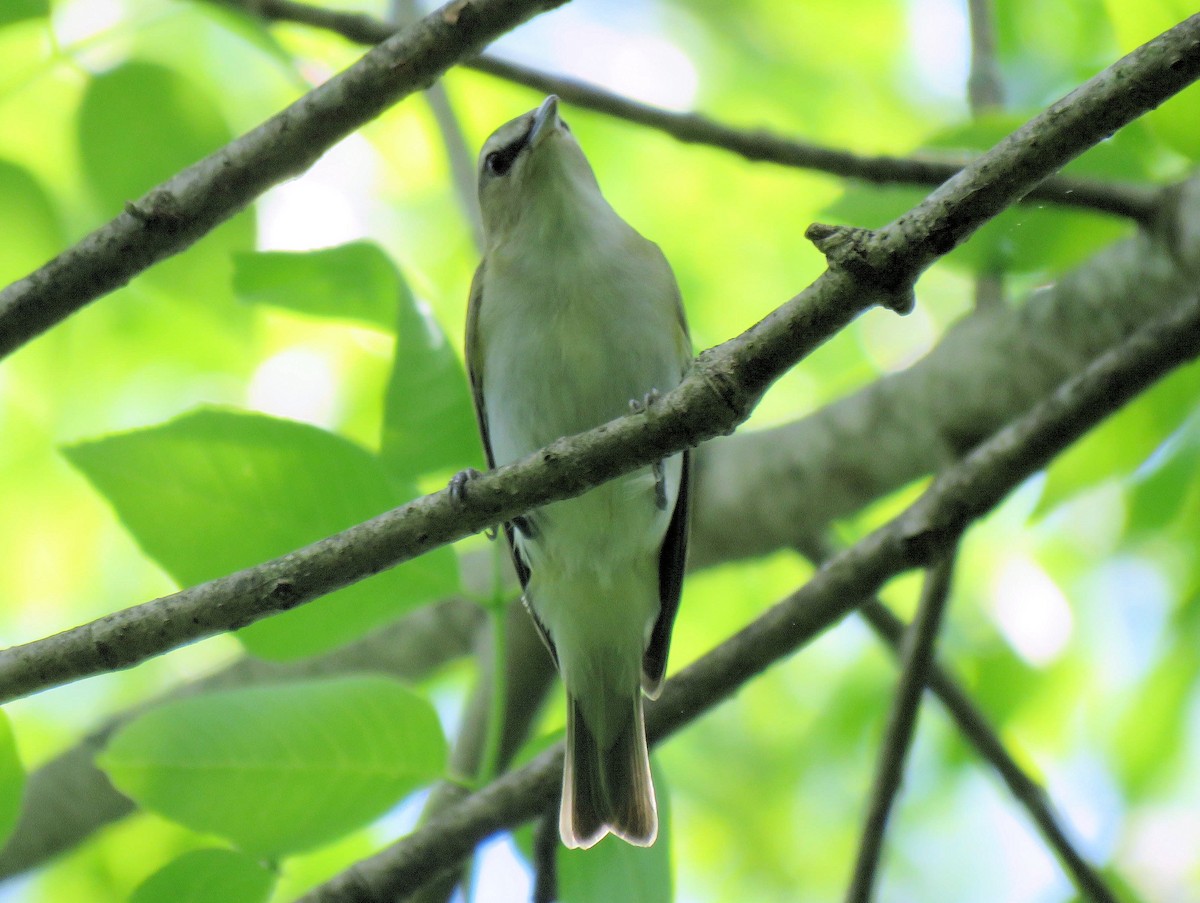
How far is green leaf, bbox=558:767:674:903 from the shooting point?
265cm

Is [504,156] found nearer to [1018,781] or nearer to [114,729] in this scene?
[114,729]

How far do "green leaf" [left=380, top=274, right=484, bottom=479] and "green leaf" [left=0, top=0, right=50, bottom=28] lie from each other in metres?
1.09

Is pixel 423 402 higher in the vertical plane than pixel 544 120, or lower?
lower

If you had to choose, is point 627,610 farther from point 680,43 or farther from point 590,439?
point 680,43

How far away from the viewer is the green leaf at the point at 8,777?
7.64 ft

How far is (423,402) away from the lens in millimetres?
2980

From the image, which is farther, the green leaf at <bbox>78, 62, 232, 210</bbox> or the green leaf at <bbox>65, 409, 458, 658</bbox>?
the green leaf at <bbox>78, 62, 232, 210</bbox>

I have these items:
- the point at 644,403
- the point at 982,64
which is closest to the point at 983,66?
the point at 982,64

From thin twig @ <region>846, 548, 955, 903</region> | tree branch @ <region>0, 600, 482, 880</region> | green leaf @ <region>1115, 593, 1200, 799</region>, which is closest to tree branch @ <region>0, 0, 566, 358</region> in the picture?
thin twig @ <region>846, 548, 955, 903</region>

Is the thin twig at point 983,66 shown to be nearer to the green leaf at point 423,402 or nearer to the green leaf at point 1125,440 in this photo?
the green leaf at point 1125,440

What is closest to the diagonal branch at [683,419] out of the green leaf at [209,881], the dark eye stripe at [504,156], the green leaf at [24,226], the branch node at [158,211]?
the green leaf at [209,881]

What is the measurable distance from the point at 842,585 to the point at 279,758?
1.52 meters

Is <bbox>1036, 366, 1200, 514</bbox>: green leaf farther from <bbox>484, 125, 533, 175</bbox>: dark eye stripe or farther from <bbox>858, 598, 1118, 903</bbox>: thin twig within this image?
<bbox>484, 125, 533, 175</bbox>: dark eye stripe

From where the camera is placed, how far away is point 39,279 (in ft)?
8.64
